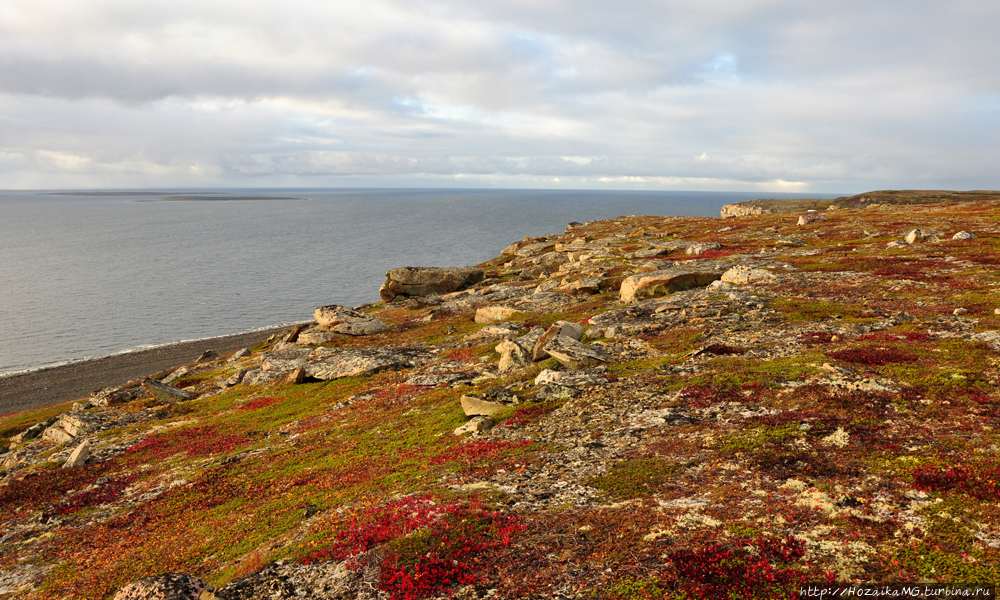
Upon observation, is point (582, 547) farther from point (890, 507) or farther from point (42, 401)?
point (42, 401)

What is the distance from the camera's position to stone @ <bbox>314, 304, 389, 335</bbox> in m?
57.1

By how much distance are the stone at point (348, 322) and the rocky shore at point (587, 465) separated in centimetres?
1384

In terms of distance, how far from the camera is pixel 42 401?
72.3 meters

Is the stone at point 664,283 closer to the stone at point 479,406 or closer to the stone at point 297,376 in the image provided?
the stone at point 479,406

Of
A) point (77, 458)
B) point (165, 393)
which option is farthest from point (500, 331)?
point (165, 393)

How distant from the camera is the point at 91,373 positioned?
8325 cm

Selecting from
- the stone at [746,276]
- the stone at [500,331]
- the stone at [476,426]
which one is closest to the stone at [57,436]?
the stone at [500,331]

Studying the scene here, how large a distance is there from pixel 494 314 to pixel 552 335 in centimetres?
2225

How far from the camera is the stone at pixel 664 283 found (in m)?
44.5

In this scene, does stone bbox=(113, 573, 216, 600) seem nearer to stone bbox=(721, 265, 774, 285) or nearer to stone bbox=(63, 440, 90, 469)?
stone bbox=(63, 440, 90, 469)

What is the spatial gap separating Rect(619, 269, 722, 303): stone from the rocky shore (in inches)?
87.3

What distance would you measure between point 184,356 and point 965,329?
107203 mm

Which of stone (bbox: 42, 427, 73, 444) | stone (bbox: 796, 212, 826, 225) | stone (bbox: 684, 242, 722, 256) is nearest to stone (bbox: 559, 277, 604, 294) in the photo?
stone (bbox: 684, 242, 722, 256)

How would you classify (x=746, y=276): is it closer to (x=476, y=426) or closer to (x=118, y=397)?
(x=476, y=426)
